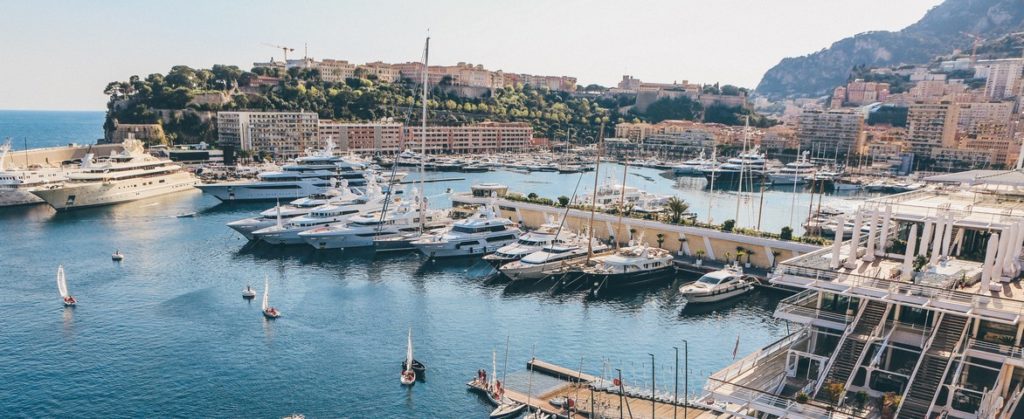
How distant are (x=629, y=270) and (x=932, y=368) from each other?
24.8 metres

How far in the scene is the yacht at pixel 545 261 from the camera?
136 ft

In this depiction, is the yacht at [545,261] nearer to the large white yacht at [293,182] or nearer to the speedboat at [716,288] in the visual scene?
the speedboat at [716,288]

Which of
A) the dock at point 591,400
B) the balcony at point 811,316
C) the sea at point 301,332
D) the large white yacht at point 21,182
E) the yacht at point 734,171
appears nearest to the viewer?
the balcony at point 811,316

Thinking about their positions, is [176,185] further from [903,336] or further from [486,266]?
[903,336]

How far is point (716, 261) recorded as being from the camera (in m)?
44.2

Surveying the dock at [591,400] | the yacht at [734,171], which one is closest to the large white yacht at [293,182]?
the dock at [591,400]

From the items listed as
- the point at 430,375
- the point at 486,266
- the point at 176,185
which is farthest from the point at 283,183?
the point at 430,375

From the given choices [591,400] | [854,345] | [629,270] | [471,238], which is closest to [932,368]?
[854,345]

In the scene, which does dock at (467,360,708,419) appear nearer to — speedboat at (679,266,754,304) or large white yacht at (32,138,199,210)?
speedboat at (679,266,754,304)

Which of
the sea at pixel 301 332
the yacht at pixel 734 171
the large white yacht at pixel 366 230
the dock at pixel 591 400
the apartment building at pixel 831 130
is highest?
the apartment building at pixel 831 130

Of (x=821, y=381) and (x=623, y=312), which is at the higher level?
(x=821, y=381)

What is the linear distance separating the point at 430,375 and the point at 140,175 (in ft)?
219

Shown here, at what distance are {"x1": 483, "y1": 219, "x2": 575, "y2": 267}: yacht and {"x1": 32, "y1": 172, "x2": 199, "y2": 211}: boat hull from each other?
4938 cm

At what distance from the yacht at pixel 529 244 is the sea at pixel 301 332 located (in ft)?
4.04
